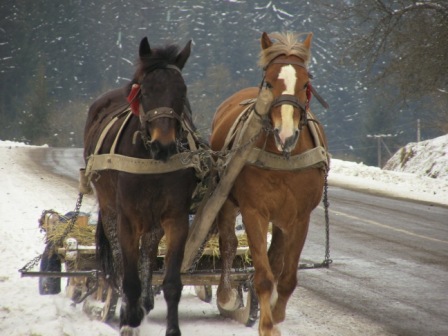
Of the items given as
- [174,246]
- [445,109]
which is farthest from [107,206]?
[445,109]

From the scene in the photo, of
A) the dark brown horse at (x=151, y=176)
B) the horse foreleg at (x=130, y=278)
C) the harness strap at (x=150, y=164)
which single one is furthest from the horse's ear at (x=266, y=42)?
the horse foreleg at (x=130, y=278)

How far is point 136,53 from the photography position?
63.1 metres

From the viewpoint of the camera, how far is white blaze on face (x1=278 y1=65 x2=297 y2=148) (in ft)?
16.9

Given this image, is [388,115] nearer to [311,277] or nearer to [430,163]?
[430,163]

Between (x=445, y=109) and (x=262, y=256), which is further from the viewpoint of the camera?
(x=445, y=109)

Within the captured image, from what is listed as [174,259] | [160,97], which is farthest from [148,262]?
[160,97]

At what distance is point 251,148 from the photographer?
572cm

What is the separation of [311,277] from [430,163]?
558 inches

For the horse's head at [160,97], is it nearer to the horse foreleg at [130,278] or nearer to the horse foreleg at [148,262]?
the horse foreleg at [130,278]

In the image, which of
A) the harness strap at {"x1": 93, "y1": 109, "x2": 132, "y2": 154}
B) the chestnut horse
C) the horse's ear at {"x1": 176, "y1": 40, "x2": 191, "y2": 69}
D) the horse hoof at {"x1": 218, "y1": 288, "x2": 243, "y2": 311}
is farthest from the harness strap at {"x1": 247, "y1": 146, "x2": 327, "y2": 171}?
the harness strap at {"x1": 93, "y1": 109, "x2": 132, "y2": 154}

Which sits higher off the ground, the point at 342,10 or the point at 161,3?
the point at 161,3

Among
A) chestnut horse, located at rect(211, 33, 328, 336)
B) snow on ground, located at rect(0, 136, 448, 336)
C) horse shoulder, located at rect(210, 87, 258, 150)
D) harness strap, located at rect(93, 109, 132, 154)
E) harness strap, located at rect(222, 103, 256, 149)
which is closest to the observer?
chestnut horse, located at rect(211, 33, 328, 336)

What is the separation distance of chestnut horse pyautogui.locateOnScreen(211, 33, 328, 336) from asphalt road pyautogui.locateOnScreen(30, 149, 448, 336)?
882 millimetres

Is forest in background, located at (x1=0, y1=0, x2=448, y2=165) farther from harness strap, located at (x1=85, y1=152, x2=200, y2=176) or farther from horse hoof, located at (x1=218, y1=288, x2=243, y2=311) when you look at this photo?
harness strap, located at (x1=85, y1=152, x2=200, y2=176)
